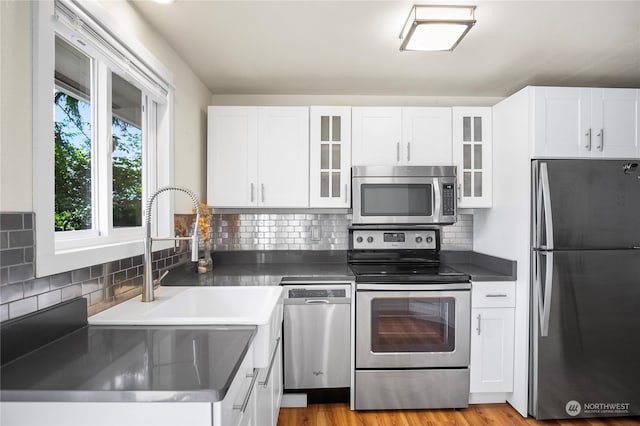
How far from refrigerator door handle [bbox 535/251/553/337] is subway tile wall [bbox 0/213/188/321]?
7.72 ft

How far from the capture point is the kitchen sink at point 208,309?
52.2 inches

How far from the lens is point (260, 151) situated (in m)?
2.61

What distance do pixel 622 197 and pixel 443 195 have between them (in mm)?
1044

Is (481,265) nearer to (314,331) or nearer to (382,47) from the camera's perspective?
(314,331)

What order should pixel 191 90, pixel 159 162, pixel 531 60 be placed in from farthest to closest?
pixel 191 90 < pixel 531 60 < pixel 159 162

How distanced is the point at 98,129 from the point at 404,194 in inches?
75.7

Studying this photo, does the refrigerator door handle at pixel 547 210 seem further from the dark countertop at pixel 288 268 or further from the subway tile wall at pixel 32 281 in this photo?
the subway tile wall at pixel 32 281

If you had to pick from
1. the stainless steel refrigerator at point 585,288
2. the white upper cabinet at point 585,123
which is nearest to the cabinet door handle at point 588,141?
the white upper cabinet at point 585,123

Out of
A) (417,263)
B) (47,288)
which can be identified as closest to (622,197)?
(417,263)

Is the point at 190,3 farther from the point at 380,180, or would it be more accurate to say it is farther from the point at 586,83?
the point at 586,83

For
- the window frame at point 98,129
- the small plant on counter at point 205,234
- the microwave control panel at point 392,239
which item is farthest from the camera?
the microwave control panel at point 392,239

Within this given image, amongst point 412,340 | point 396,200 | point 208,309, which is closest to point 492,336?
point 412,340

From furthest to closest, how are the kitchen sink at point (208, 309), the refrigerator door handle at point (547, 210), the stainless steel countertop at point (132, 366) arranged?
the refrigerator door handle at point (547, 210)
the kitchen sink at point (208, 309)
the stainless steel countertop at point (132, 366)

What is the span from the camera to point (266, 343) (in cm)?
135
